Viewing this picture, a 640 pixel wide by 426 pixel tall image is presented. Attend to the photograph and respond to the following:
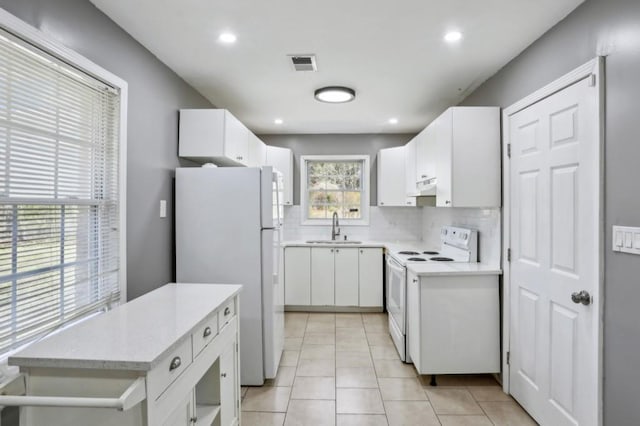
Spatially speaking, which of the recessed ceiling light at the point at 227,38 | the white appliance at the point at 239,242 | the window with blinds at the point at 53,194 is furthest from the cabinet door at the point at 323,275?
the recessed ceiling light at the point at 227,38

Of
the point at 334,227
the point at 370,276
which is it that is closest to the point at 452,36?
the point at 370,276

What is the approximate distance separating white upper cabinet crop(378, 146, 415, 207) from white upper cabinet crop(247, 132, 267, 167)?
164 cm

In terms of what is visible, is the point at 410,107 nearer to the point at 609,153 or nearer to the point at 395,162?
the point at 395,162

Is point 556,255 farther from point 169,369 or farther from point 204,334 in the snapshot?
point 169,369

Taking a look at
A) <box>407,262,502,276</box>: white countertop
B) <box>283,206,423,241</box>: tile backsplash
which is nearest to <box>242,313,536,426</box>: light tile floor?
<box>407,262,502,276</box>: white countertop

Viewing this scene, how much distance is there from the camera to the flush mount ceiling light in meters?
3.09

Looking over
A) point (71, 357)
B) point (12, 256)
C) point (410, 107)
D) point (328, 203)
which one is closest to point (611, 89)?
point (410, 107)

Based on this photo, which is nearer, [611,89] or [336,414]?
[611,89]

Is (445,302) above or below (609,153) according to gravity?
below

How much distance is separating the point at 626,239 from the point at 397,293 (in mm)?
2002

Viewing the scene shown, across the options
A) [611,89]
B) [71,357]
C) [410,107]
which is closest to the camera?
[71,357]

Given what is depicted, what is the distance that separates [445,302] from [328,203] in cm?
274

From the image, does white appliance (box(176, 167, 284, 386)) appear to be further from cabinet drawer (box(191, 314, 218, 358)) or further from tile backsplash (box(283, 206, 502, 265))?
tile backsplash (box(283, 206, 502, 265))

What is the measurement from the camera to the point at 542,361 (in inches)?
83.9
